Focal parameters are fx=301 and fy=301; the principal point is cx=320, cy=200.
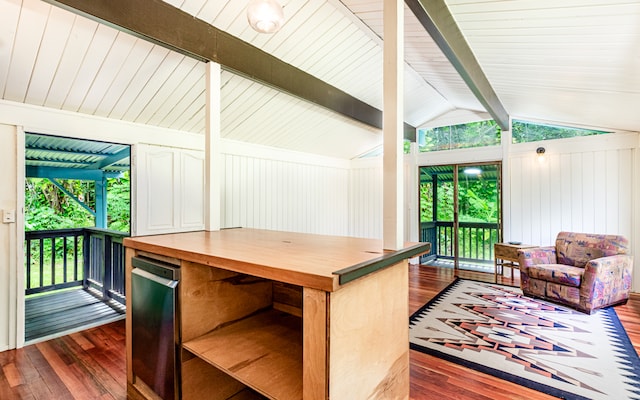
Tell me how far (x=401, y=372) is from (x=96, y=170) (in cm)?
642

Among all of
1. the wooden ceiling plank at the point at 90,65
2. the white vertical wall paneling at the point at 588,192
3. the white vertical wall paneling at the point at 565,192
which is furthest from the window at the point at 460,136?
the wooden ceiling plank at the point at 90,65

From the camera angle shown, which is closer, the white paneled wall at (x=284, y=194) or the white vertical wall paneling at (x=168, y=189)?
the white vertical wall paneling at (x=168, y=189)

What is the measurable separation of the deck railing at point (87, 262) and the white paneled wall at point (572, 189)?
19.4 ft

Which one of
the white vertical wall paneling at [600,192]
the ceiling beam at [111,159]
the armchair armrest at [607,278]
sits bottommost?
the armchair armrest at [607,278]

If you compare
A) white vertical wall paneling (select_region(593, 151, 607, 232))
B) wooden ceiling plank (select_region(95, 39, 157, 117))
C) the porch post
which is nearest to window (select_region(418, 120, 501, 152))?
white vertical wall paneling (select_region(593, 151, 607, 232))

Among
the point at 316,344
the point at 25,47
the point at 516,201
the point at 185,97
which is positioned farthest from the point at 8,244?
the point at 516,201

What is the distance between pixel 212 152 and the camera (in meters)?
2.56

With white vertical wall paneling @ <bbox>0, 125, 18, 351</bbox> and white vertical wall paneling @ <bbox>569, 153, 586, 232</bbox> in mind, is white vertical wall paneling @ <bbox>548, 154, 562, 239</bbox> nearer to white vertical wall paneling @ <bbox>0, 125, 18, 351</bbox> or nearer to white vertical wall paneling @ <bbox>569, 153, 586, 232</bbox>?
white vertical wall paneling @ <bbox>569, 153, 586, 232</bbox>

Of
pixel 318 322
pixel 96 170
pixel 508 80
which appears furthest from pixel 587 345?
pixel 96 170

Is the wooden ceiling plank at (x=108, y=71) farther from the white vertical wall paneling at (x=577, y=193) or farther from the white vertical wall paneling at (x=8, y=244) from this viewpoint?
the white vertical wall paneling at (x=577, y=193)

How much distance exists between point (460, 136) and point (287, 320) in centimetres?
517

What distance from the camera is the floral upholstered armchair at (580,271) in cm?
335

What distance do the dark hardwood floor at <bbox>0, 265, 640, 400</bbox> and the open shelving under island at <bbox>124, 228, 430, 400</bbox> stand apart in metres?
0.60

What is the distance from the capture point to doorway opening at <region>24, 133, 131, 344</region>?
Result: 3.45 m
